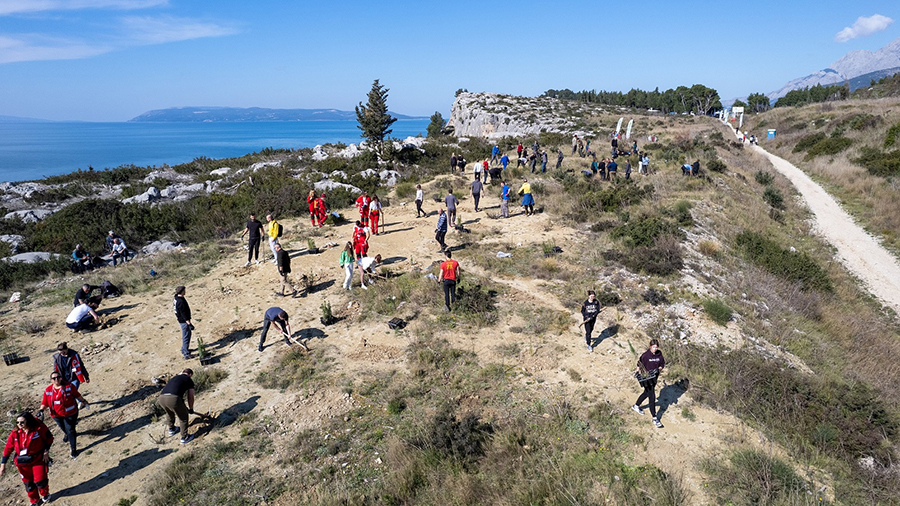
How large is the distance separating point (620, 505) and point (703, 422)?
286 centimetres

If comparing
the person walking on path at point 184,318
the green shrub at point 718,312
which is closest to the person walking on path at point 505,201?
the green shrub at point 718,312

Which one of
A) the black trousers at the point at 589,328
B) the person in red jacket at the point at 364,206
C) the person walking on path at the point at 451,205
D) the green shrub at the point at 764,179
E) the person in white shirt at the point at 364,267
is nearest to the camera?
the black trousers at the point at 589,328

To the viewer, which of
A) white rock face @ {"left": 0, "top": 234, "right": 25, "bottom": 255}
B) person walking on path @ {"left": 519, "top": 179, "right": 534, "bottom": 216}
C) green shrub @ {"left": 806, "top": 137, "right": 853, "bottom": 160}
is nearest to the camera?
person walking on path @ {"left": 519, "top": 179, "right": 534, "bottom": 216}

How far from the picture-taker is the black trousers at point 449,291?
11.6 metres

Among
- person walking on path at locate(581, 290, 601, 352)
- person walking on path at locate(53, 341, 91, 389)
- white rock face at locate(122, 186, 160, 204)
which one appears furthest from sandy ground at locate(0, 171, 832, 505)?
white rock face at locate(122, 186, 160, 204)

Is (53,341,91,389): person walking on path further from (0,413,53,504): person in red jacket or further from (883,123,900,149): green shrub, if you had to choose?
(883,123,900,149): green shrub

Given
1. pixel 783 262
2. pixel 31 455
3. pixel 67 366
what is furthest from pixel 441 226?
pixel 783 262

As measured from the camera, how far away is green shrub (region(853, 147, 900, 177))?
25172mm

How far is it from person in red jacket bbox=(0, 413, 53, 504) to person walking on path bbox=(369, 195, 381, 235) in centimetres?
1181

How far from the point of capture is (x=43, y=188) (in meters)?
32.0

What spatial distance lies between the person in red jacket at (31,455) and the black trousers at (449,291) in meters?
8.17

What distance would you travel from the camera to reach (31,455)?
21.1 feet

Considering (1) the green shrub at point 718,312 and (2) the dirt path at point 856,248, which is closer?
(1) the green shrub at point 718,312

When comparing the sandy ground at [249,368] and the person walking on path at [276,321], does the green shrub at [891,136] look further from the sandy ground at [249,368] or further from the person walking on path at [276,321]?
the person walking on path at [276,321]
